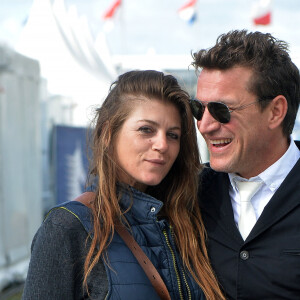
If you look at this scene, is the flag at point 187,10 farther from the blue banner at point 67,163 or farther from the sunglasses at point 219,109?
the sunglasses at point 219,109

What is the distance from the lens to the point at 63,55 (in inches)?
376

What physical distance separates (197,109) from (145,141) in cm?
37

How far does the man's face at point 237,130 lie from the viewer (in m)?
2.62

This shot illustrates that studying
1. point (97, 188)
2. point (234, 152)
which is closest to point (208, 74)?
point (234, 152)

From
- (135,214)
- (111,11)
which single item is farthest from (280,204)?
(111,11)

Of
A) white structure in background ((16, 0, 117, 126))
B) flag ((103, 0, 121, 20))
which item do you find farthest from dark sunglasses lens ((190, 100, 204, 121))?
flag ((103, 0, 121, 20))

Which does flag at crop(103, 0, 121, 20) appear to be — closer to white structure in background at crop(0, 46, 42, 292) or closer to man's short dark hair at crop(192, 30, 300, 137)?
white structure in background at crop(0, 46, 42, 292)

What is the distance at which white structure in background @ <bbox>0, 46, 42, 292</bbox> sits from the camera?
649 centimetres

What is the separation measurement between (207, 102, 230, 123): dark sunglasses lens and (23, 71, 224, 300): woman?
12cm

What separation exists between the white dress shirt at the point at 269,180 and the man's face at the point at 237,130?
0.25ft

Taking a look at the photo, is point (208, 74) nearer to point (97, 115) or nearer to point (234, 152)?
point (234, 152)

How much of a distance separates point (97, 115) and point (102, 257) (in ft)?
2.56

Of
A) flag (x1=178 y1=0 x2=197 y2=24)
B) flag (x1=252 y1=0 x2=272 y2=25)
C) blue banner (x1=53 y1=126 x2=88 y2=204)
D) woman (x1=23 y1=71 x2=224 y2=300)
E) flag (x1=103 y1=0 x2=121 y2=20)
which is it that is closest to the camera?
woman (x1=23 y1=71 x2=224 y2=300)

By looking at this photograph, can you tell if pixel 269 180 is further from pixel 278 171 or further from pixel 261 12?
pixel 261 12
